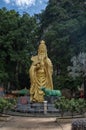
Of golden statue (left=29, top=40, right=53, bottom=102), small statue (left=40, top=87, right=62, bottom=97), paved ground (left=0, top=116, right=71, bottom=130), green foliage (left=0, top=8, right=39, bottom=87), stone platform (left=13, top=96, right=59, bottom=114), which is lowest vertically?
paved ground (left=0, top=116, right=71, bottom=130)

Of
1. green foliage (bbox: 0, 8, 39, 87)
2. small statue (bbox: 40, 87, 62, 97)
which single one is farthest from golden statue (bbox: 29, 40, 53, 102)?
green foliage (bbox: 0, 8, 39, 87)

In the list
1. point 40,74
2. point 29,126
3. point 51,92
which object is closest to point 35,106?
point 51,92

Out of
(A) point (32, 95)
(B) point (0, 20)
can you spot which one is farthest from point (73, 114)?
(B) point (0, 20)

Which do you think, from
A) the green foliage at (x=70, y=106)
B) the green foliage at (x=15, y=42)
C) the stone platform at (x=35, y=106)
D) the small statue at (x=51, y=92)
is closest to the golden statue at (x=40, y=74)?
the small statue at (x=51, y=92)

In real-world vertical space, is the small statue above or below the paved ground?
above

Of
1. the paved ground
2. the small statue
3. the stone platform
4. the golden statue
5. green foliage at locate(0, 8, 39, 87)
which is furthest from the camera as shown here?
green foliage at locate(0, 8, 39, 87)

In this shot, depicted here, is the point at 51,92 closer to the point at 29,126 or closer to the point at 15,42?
the point at 29,126

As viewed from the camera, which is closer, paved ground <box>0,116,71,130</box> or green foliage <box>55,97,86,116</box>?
paved ground <box>0,116,71,130</box>

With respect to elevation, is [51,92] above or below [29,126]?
above

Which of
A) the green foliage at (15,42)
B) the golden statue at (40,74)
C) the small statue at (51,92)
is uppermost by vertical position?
the green foliage at (15,42)

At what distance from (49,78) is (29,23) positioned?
1715cm

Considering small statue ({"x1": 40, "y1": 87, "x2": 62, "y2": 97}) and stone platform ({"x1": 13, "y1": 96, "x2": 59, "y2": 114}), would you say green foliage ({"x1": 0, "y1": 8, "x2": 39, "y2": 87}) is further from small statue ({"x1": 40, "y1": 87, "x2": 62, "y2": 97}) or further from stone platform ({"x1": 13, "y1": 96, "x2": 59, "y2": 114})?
stone platform ({"x1": 13, "y1": 96, "x2": 59, "y2": 114})

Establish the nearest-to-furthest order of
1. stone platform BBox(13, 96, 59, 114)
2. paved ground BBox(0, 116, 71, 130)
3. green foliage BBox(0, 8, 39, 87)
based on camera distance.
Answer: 1. paved ground BBox(0, 116, 71, 130)
2. stone platform BBox(13, 96, 59, 114)
3. green foliage BBox(0, 8, 39, 87)

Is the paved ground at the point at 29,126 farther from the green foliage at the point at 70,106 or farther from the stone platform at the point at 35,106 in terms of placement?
the stone platform at the point at 35,106
